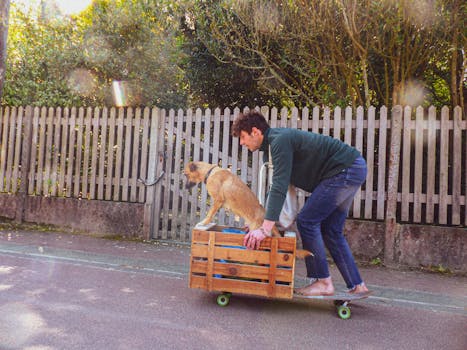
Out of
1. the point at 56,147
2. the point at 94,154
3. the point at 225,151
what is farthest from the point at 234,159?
the point at 56,147

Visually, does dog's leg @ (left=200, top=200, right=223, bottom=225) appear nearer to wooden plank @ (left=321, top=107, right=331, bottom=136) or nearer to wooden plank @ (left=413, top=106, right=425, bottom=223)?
wooden plank @ (left=321, top=107, right=331, bottom=136)

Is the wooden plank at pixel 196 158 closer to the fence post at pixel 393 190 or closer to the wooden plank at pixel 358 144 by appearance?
the wooden plank at pixel 358 144

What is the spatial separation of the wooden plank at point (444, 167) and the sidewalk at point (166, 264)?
91cm

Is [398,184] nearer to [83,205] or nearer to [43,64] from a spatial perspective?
[83,205]

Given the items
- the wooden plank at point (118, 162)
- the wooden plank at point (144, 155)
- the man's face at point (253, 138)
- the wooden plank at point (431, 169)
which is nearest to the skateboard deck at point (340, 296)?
the man's face at point (253, 138)

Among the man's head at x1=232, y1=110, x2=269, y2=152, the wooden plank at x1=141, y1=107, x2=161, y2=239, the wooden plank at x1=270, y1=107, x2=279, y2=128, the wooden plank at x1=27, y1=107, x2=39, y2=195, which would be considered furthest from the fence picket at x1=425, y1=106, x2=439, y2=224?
the wooden plank at x1=27, y1=107, x2=39, y2=195

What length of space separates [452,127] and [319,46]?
2911 mm

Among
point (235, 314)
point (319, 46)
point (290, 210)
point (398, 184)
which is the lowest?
point (235, 314)

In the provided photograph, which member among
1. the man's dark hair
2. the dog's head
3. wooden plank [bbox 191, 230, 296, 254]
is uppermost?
the man's dark hair

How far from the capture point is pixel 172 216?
6801 millimetres

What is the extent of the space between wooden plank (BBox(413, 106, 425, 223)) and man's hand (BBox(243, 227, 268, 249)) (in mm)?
3240

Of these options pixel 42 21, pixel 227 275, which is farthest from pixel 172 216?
pixel 42 21

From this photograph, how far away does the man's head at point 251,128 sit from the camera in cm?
358

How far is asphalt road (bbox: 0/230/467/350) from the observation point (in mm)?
2910
